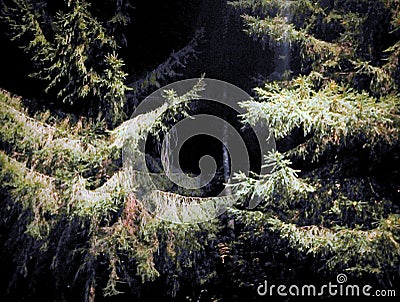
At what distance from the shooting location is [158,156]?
454cm

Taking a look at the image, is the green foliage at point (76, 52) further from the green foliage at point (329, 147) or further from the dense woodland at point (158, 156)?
the green foliage at point (329, 147)

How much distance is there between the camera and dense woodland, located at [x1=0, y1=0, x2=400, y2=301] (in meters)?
3.09

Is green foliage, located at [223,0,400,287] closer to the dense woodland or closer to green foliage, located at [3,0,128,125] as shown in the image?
the dense woodland

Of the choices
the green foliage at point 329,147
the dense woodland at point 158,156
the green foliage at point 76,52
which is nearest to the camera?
the green foliage at point 329,147

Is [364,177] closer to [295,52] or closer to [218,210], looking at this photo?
[218,210]

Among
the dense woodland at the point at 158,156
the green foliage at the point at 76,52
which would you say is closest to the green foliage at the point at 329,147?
the dense woodland at the point at 158,156

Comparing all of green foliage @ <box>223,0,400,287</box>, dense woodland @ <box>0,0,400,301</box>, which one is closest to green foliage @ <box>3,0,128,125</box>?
dense woodland @ <box>0,0,400,301</box>

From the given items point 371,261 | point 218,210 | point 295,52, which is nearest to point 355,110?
point 371,261

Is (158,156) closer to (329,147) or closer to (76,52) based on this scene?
(76,52)

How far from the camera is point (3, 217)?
3.72 m

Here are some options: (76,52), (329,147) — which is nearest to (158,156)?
(76,52)

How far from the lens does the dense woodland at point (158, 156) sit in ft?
10.1

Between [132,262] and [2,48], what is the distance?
2985 millimetres

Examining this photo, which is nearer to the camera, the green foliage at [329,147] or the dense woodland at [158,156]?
the green foliage at [329,147]
